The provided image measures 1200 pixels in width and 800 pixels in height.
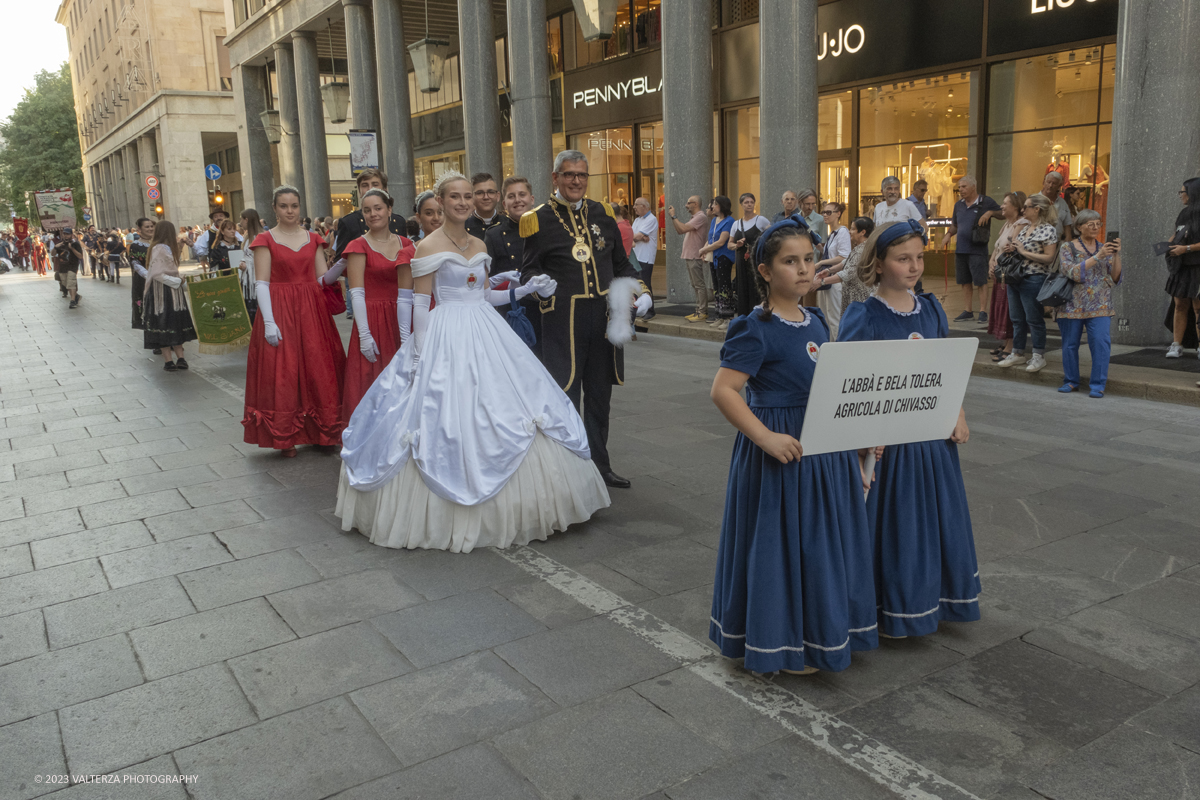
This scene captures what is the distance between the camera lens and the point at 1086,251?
841 centimetres

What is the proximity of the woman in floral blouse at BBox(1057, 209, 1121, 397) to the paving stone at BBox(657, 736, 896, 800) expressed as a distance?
667 centimetres

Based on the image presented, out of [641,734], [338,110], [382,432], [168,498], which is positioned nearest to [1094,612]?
[641,734]

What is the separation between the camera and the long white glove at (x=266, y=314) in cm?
693

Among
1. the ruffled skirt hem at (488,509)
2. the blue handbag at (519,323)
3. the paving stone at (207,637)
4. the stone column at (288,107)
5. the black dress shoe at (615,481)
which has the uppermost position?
the stone column at (288,107)

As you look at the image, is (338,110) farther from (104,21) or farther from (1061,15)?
(104,21)

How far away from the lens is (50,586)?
4.61 metres

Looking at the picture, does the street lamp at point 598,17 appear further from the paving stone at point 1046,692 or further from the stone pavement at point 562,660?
the paving stone at point 1046,692

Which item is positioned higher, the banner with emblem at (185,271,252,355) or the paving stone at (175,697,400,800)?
A: the banner with emblem at (185,271,252,355)

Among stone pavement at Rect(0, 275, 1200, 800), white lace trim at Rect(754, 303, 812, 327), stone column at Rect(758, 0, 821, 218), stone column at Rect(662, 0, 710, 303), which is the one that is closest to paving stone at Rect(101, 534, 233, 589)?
stone pavement at Rect(0, 275, 1200, 800)

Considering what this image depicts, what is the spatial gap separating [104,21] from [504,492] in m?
73.0

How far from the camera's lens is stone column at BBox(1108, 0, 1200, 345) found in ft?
30.2

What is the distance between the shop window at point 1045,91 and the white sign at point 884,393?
12.7 m

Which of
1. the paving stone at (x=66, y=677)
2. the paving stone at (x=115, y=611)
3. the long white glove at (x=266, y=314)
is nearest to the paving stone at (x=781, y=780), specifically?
the paving stone at (x=66, y=677)

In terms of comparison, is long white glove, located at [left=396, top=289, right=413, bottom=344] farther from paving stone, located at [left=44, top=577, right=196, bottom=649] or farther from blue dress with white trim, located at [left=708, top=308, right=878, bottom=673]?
blue dress with white trim, located at [left=708, top=308, right=878, bottom=673]
